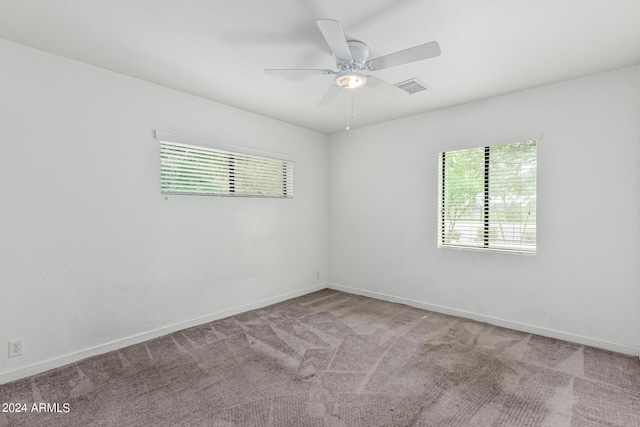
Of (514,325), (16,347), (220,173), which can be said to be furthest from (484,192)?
(16,347)

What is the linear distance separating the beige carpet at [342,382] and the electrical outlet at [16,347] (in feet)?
0.69

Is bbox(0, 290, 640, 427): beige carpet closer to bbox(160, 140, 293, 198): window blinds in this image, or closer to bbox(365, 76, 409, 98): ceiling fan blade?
bbox(160, 140, 293, 198): window blinds

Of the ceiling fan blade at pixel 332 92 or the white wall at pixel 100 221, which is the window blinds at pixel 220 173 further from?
the ceiling fan blade at pixel 332 92

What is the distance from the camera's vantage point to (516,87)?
3.21 metres

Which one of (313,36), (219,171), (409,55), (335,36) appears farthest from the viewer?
(219,171)

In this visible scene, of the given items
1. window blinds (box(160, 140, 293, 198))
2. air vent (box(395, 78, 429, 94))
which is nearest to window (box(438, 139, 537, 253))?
air vent (box(395, 78, 429, 94))

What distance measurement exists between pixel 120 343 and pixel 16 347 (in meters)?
0.73

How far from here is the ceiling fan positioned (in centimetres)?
188

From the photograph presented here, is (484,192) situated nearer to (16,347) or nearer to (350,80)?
(350,80)

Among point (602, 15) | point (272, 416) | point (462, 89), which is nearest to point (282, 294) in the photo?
point (272, 416)

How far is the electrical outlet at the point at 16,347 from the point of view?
238 centimetres

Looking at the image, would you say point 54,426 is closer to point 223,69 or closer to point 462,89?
point 223,69

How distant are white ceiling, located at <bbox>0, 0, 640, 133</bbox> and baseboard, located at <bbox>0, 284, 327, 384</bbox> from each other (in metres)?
2.54

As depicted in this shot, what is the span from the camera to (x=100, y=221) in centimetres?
281
